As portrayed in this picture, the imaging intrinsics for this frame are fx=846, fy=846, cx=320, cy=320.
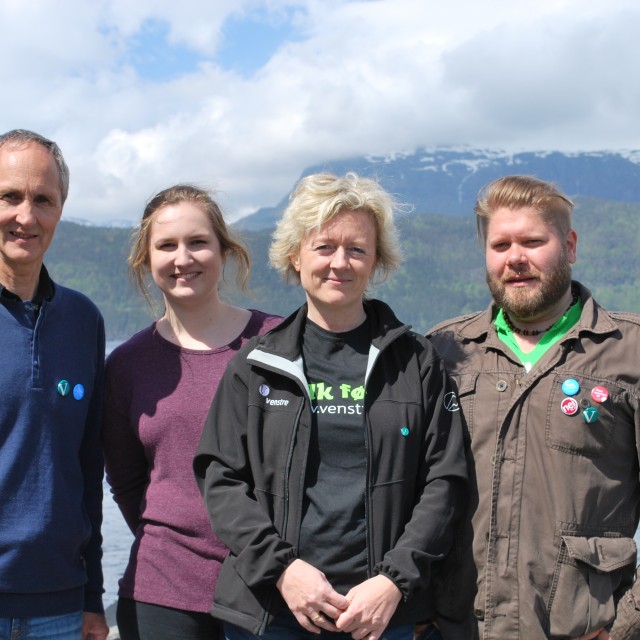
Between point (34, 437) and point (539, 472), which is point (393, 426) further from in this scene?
point (34, 437)

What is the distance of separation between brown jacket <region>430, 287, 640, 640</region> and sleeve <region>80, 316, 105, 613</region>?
154 cm

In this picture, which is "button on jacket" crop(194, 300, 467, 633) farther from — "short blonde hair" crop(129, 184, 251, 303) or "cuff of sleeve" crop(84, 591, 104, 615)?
"short blonde hair" crop(129, 184, 251, 303)

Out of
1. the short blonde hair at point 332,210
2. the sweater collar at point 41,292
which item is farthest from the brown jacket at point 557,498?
the sweater collar at point 41,292

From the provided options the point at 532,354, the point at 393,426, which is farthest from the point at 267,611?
the point at 532,354

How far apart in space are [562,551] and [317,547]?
3.28 ft

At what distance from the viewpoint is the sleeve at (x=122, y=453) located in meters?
3.87

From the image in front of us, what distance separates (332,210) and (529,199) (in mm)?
964

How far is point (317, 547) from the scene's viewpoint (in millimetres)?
→ 3098

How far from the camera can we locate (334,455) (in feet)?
10.5

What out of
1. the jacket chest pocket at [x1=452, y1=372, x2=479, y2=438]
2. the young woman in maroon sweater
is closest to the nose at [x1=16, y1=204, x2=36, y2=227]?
the young woman in maroon sweater

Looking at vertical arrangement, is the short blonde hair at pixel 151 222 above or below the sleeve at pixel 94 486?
above

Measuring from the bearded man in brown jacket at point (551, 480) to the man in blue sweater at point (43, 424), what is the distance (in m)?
1.53

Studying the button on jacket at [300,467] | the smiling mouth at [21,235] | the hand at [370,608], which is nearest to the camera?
the hand at [370,608]

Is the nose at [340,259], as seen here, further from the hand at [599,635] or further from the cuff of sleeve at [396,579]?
the hand at [599,635]
